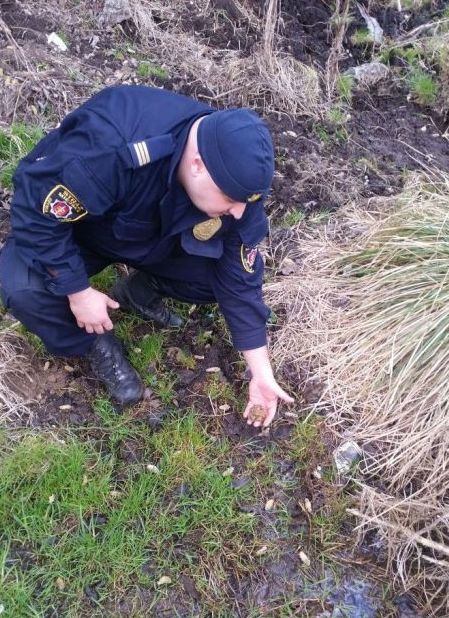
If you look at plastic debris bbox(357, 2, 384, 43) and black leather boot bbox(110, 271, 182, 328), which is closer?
black leather boot bbox(110, 271, 182, 328)

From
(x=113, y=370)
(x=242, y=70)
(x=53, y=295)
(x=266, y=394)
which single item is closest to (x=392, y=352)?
(x=266, y=394)

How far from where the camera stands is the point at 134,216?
2.29m

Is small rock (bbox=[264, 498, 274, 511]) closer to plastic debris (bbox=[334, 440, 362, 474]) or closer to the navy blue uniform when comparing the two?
plastic debris (bbox=[334, 440, 362, 474])

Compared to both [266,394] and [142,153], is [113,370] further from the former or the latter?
[142,153]

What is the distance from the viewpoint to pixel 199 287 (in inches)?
106

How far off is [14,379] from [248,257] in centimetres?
113

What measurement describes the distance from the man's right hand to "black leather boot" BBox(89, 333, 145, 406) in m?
0.32

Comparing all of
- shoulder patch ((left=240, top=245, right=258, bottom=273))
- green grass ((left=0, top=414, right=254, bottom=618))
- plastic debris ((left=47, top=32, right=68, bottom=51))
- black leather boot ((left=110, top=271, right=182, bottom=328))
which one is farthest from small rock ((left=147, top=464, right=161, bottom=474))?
plastic debris ((left=47, top=32, right=68, bottom=51))

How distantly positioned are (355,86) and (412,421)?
2.92 meters

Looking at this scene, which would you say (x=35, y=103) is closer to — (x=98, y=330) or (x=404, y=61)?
(x=98, y=330)

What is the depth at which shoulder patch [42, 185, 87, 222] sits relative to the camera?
2.07 meters

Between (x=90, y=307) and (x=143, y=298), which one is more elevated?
(x=90, y=307)

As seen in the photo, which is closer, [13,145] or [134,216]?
[134,216]

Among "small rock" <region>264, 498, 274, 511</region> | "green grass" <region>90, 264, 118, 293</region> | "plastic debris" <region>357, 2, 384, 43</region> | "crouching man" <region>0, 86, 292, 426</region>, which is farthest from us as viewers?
"plastic debris" <region>357, 2, 384, 43</region>
